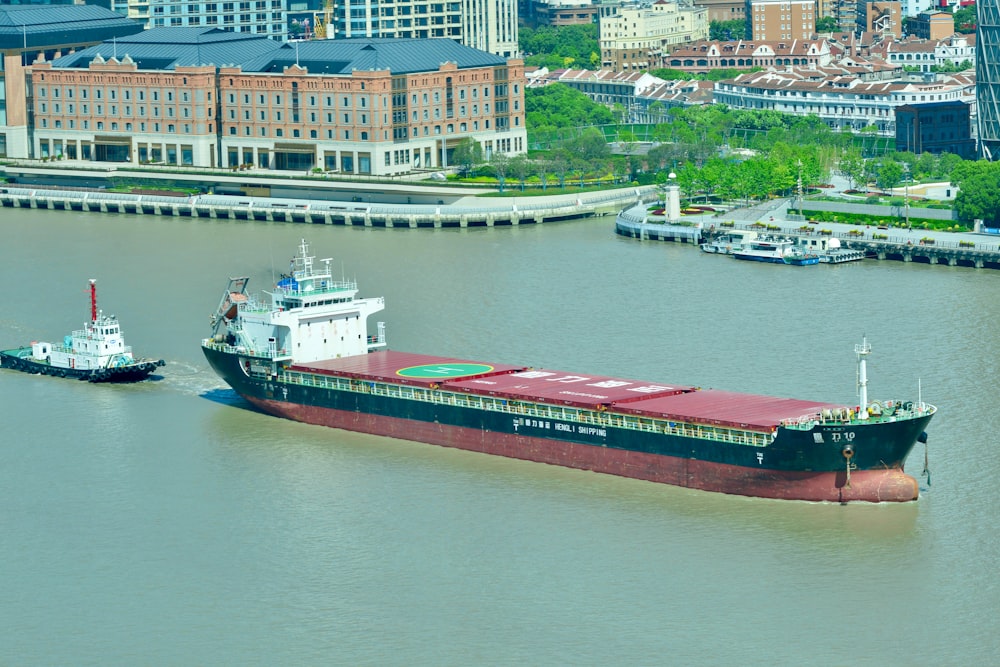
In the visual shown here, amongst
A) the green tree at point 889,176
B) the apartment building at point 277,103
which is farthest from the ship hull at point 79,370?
the green tree at point 889,176

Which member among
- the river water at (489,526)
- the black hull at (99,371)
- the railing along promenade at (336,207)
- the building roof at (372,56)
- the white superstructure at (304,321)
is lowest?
the river water at (489,526)

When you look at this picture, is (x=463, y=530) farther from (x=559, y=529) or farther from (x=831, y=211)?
(x=831, y=211)

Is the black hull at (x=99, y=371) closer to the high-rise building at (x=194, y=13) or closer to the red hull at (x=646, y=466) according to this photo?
the red hull at (x=646, y=466)

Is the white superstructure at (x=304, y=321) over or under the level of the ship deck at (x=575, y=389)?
over

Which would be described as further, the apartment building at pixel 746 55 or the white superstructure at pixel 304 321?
the apartment building at pixel 746 55

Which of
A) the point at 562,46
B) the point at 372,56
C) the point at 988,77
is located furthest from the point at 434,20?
the point at 988,77

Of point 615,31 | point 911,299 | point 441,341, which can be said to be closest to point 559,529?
point 441,341
